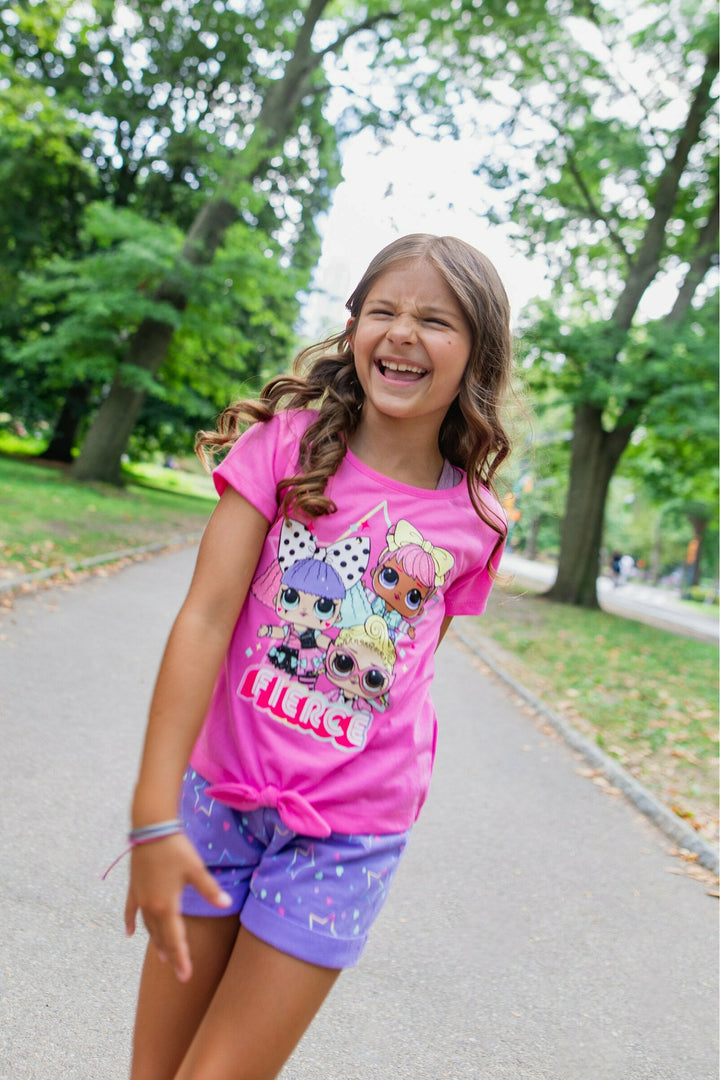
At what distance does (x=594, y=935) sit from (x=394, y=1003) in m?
1.34

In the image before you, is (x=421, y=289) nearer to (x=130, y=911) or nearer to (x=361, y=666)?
(x=361, y=666)

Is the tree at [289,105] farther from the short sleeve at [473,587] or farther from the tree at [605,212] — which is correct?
the short sleeve at [473,587]

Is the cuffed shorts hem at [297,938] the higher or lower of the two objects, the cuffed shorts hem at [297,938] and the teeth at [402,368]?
the lower

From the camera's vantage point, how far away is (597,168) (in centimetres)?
1998

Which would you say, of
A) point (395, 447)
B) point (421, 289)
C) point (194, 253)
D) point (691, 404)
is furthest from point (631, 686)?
point (194, 253)

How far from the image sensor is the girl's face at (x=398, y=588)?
1.83 m

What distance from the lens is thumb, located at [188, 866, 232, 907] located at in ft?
4.56

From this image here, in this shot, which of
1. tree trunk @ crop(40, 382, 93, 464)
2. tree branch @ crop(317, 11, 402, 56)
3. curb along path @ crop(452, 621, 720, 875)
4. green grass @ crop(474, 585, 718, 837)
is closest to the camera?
curb along path @ crop(452, 621, 720, 875)

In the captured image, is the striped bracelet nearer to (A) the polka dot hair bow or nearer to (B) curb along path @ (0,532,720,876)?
(A) the polka dot hair bow

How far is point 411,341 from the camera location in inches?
73.6

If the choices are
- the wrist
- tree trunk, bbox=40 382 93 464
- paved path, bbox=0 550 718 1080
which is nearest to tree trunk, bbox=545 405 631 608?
paved path, bbox=0 550 718 1080

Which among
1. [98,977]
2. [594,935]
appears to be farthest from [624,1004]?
[98,977]

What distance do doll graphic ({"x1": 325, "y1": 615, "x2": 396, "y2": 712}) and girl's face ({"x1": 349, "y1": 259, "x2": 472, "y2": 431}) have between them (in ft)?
1.43

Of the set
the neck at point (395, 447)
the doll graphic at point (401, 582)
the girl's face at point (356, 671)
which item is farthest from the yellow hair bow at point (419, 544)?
the girl's face at point (356, 671)
